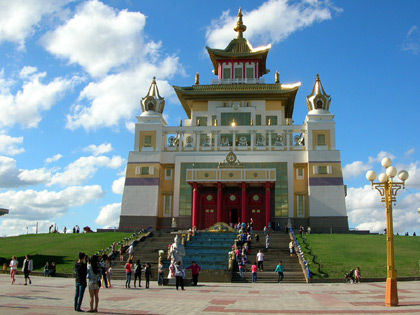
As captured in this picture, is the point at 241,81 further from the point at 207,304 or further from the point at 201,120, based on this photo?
the point at 207,304

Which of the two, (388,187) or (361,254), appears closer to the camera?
(388,187)

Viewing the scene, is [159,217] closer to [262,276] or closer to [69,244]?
[69,244]

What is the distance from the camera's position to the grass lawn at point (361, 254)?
2986cm

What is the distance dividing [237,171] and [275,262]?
18.5 m

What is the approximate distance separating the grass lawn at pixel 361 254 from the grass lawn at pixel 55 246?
1725cm

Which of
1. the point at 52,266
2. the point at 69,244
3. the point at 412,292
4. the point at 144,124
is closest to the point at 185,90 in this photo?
the point at 144,124

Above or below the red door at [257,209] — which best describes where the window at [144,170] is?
above

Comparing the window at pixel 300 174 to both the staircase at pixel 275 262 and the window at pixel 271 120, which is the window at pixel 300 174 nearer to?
the window at pixel 271 120

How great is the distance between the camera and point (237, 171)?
50.0 m

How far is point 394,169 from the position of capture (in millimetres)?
16578

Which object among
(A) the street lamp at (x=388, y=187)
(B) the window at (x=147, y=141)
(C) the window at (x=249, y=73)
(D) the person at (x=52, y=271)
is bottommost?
(D) the person at (x=52, y=271)

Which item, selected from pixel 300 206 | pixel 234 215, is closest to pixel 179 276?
pixel 234 215

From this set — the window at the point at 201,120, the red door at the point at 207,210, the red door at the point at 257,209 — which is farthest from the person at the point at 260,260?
the window at the point at 201,120

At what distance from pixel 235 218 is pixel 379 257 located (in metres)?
20.6
